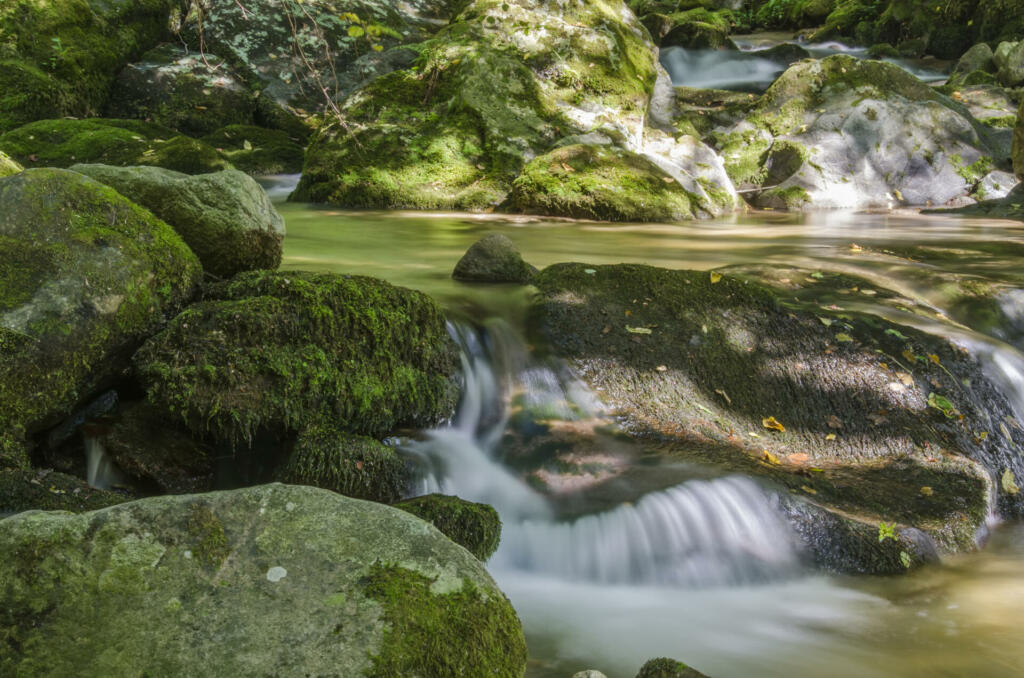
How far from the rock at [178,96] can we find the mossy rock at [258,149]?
2.99ft

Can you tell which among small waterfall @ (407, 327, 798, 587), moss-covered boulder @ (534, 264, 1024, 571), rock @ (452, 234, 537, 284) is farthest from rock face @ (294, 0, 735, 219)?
small waterfall @ (407, 327, 798, 587)

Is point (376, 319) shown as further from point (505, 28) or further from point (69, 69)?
point (69, 69)

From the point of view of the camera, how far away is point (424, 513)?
109 inches

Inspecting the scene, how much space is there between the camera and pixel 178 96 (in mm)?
13469

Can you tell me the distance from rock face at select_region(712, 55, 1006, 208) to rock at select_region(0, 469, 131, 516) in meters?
11.4

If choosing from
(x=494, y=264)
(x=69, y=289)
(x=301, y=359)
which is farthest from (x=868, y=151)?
(x=69, y=289)

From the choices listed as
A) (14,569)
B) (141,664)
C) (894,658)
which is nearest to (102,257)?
(14,569)

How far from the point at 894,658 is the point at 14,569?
2.80m

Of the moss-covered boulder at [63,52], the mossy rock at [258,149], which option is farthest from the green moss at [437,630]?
the moss-covered boulder at [63,52]

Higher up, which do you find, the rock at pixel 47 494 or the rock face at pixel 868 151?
the rock face at pixel 868 151

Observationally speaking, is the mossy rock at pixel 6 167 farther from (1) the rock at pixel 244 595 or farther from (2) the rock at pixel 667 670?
(2) the rock at pixel 667 670

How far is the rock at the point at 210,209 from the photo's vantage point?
3.76m

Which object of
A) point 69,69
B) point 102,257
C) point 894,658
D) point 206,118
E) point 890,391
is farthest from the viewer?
point 206,118

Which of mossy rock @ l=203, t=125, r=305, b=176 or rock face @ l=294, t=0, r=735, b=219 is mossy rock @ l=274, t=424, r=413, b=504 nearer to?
rock face @ l=294, t=0, r=735, b=219
